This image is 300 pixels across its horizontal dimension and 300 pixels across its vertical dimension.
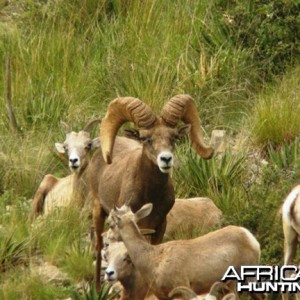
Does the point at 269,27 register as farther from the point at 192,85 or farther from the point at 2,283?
the point at 2,283

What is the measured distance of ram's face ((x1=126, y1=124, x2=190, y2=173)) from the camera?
15977mm

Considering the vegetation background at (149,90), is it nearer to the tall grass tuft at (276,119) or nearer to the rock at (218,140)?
the tall grass tuft at (276,119)

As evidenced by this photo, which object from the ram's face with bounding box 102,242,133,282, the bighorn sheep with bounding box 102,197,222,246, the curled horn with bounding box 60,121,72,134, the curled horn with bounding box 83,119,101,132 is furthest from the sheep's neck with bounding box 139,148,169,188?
the curled horn with bounding box 60,121,72,134

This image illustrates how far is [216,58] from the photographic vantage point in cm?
2211

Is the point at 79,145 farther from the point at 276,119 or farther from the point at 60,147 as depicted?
the point at 276,119

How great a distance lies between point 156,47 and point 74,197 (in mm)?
4537

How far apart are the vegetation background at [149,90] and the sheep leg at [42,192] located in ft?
0.63

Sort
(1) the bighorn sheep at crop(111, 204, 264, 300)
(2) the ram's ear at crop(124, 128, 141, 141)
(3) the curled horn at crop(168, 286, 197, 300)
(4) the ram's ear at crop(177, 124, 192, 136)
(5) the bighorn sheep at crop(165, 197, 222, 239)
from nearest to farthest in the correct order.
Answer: (3) the curled horn at crop(168, 286, 197, 300)
(1) the bighorn sheep at crop(111, 204, 264, 300)
(2) the ram's ear at crop(124, 128, 141, 141)
(4) the ram's ear at crop(177, 124, 192, 136)
(5) the bighorn sheep at crop(165, 197, 222, 239)

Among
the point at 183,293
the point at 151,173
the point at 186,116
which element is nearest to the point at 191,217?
the point at 186,116

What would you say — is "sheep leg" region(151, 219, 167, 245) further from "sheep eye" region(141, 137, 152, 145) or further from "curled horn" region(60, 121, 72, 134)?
"curled horn" region(60, 121, 72, 134)

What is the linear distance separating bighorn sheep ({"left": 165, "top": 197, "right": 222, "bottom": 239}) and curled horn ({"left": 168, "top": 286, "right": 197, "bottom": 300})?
2745 mm

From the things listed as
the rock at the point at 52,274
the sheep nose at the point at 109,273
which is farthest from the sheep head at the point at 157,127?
the rock at the point at 52,274

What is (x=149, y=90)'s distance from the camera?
71.4 feet

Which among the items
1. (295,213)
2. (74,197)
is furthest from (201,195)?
(295,213)
